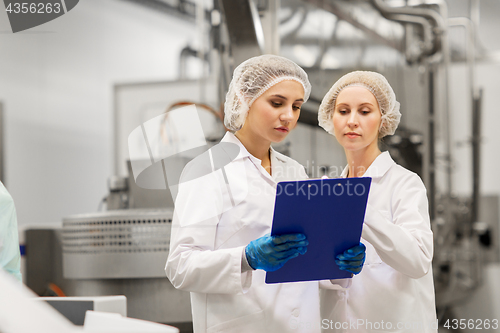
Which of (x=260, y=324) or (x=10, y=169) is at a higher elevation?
(x=10, y=169)

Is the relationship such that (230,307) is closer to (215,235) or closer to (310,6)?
(215,235)

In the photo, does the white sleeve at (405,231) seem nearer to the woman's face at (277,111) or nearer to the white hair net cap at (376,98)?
the white hair net cap at (376,98)

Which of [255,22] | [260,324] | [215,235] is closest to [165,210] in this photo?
[215,235]

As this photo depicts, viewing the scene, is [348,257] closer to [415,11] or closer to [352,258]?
[352,258]

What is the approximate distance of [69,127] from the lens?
2598 mm

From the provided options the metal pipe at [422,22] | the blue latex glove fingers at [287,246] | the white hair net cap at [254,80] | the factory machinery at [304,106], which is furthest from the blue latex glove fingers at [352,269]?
the metal pipe at [422,22]

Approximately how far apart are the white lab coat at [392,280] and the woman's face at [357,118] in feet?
0.19

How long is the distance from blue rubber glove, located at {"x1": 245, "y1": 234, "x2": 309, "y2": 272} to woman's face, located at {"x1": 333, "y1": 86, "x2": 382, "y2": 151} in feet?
0.85

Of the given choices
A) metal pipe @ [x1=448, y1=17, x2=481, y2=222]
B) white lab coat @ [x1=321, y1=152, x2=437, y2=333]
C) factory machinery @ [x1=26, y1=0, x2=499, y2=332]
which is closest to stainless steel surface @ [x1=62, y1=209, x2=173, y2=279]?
factory machinery @ [x1=26, y1=0, x2=499, y2=332]

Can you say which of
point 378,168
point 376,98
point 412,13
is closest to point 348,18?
point 412,13

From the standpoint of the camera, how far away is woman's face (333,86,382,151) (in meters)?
1.02

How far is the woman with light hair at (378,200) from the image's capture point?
40.4 inches

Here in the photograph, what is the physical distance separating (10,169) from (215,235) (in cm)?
82

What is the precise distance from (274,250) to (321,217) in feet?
0.35
